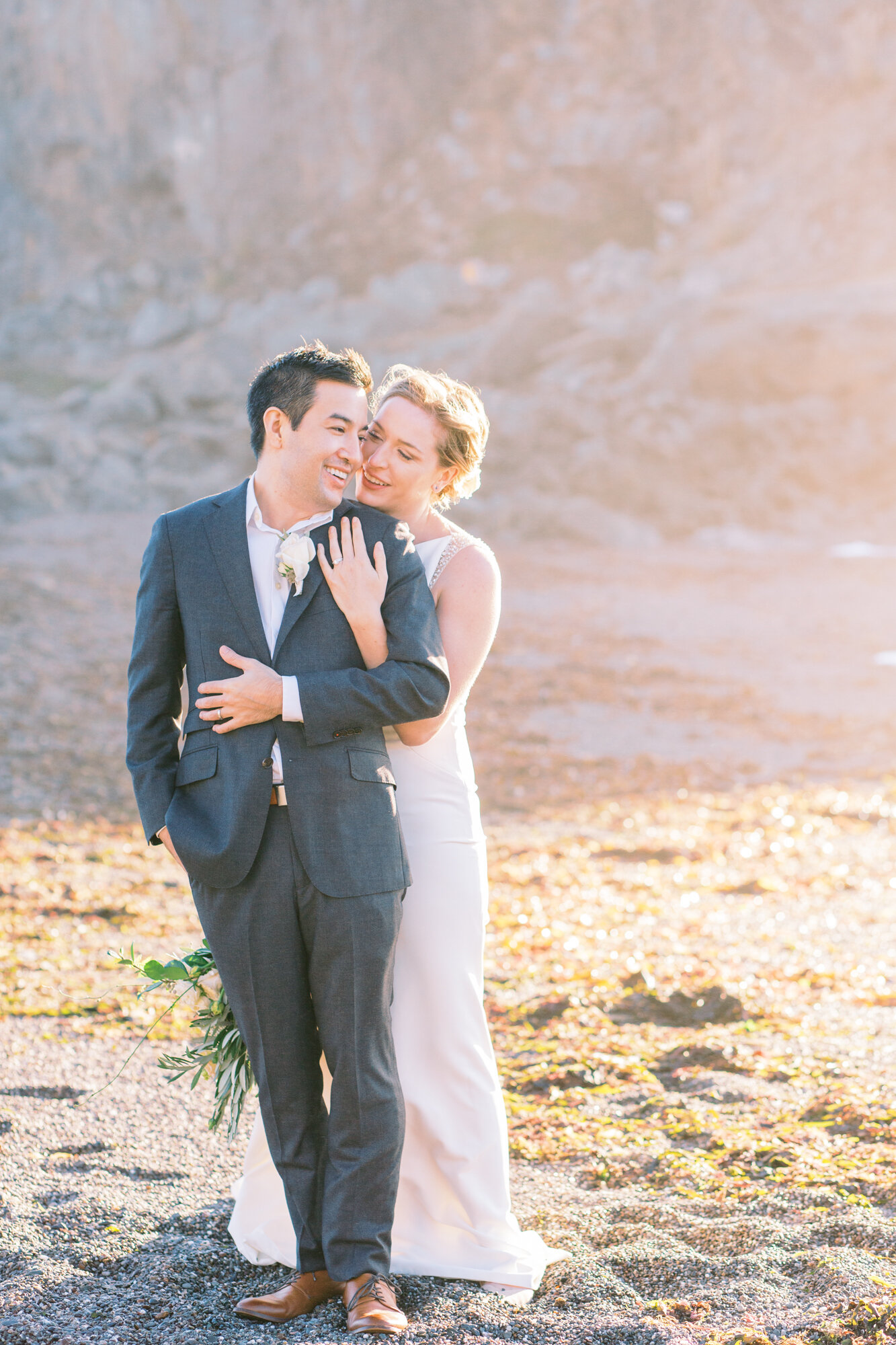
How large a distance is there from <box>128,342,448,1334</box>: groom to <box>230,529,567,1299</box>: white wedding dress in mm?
195

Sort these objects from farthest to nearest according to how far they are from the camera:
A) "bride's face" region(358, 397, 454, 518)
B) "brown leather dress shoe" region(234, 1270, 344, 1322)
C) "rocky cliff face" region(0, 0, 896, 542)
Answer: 1. "rocky cliff face" region(0, 0, 896, 542)
2. "bride's face" region(358, 397, 454, 518)
3. "brown leather dress shoe" region(234, 1270, 344, 1322)

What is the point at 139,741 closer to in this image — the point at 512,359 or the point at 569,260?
the point at 512,359

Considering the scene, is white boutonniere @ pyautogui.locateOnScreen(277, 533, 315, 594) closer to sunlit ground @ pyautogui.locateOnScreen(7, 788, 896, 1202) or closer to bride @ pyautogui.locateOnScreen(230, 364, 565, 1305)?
bride @ pyautogui.locateOnScreen(230, 364, 565, 1305)

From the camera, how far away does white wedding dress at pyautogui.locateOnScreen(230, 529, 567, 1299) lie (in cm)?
263

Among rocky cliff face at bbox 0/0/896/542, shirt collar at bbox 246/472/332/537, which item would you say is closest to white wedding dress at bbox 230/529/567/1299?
shirt collar at bbox 246/472/332/537

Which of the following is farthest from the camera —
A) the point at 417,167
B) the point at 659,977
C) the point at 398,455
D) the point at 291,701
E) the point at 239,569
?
the point at 417,167

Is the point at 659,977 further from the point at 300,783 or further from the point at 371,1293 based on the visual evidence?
the point at 300,783

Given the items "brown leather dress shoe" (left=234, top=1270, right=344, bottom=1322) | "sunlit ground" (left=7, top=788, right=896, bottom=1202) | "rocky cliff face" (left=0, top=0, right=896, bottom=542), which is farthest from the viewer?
"rocky cliff face" (left=0, top=0, right=896, bottom=542)

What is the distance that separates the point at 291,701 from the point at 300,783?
16 centimetres

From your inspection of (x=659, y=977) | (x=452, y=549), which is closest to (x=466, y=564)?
(x=452, y=549)

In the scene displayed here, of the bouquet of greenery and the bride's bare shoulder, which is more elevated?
the bride's bare shoulder

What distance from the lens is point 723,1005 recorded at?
4.92 m

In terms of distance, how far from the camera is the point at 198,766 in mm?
2402

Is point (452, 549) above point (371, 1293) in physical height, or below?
above
